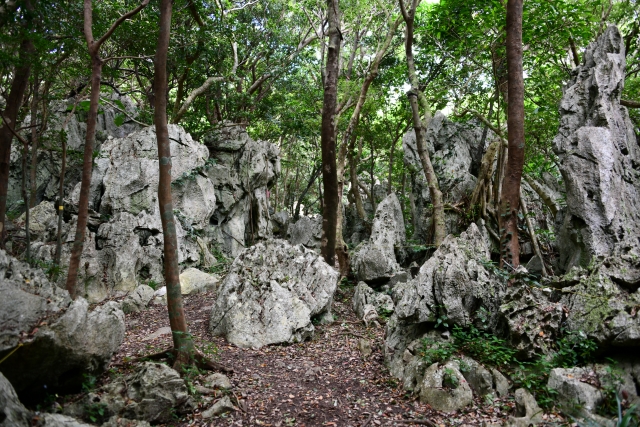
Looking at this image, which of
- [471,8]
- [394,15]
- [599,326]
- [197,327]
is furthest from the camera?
[394,15]

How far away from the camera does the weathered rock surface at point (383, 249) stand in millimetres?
10531

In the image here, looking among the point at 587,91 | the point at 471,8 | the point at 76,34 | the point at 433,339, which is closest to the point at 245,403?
the point at 433,339

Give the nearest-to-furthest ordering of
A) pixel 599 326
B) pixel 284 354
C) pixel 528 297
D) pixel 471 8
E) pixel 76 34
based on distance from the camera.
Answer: pixel 599 326, pixel 528 297, pixel 284 354, pixel 76 34, pixel 471 8

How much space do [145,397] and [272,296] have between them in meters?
3.21

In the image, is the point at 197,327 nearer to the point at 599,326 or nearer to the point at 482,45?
the point at 599,326

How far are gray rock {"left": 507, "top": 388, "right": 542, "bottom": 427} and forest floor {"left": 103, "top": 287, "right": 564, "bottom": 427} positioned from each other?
0.12 meters

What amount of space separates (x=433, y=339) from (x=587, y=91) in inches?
246

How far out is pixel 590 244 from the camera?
7.17 meters

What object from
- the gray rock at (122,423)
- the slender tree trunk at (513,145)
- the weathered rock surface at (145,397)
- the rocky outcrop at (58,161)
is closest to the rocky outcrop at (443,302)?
the slender tree trunk at (513,145)

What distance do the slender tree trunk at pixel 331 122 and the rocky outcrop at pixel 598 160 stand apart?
15.8ft

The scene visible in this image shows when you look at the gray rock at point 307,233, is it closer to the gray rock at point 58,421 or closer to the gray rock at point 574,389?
the gray rock at point 574,389

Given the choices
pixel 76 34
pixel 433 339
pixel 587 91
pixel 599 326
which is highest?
pixel 76 34

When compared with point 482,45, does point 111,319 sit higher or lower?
lower

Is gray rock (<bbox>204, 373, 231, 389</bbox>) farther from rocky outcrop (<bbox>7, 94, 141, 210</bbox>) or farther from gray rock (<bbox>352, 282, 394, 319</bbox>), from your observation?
rocky outcrop (<bbox>7, 94, 141, 210</bbox>)
